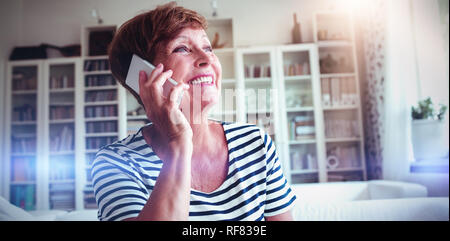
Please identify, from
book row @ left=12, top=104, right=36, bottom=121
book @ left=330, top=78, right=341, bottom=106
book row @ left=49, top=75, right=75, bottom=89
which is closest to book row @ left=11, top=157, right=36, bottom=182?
book row @ left=12, top=104, right=36, bottom=121

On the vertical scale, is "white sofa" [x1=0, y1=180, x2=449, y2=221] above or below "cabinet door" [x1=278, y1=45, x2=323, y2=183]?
below

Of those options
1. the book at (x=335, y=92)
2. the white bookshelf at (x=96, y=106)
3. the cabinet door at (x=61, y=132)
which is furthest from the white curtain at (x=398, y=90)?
the cabinet door at (x=61, y=132)

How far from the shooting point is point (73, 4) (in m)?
0.63

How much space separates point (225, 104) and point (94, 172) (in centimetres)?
33

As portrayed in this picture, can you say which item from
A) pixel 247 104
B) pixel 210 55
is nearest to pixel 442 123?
pixel 247 104

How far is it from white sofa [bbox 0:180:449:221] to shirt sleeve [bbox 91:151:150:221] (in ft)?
0.64

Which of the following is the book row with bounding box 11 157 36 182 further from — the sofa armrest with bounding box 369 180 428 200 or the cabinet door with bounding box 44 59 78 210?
the sofa armrest with bounding box 369 180 428 200

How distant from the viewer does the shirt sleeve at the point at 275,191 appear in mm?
612

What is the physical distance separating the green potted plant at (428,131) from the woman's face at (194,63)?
1632 millimetres

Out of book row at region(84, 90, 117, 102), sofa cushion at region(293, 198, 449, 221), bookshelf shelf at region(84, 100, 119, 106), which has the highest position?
book row at region(84, 90, 117, 102)

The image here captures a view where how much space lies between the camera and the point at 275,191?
0.62 m

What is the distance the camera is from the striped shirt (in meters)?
0.44

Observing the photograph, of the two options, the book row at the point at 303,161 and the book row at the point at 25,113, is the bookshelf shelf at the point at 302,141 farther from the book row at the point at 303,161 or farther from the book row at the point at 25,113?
the book row at the point at 25,113

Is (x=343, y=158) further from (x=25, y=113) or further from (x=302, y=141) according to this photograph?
(x=25, y=113)
